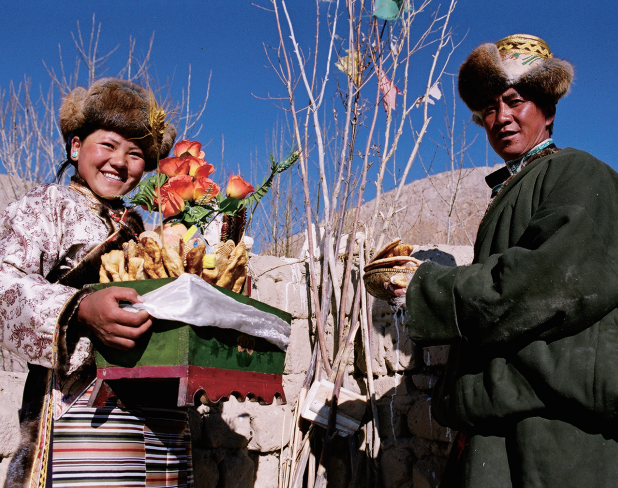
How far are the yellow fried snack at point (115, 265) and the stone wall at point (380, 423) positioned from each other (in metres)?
1.36

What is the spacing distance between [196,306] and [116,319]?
21 centimetres

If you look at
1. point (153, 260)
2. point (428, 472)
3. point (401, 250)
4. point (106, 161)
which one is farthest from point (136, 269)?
point (428, 472)

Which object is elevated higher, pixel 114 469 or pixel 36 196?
pixel 36 196

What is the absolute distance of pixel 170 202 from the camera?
1.71 meters

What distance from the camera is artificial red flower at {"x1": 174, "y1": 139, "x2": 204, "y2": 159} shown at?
70.9 inches

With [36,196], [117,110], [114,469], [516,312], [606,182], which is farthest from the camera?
[117,110]

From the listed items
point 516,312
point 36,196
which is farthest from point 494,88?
point 36,196

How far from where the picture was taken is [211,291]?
1.50m

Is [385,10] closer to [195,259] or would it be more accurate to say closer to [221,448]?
[195,259]

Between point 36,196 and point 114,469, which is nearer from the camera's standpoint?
point 114,469

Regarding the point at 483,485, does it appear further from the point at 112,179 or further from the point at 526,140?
the point at 112,179

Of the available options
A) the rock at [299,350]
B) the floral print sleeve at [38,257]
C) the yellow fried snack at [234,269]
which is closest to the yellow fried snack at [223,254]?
the yellow fried snack at [234,269]

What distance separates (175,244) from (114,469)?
2.33 feet

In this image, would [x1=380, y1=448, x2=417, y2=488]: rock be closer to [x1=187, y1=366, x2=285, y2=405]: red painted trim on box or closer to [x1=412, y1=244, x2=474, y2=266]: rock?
[x1=412, y1=244, x2=474, y2=266]: rock
